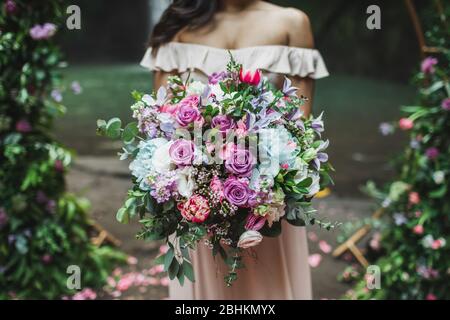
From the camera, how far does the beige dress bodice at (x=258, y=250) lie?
2283 mm

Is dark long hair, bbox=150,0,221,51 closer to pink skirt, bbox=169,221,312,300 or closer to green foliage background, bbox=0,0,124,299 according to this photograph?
pink skirt, bbox=169,221,312,300

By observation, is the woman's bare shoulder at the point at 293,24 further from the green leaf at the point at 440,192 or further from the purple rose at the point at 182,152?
the green leaf at the point at 440,192

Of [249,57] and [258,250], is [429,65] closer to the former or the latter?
[249,57]

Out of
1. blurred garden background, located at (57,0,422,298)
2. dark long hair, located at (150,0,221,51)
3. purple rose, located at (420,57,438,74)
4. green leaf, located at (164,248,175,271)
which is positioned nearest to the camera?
green leaf, located at (164,248,175,271)

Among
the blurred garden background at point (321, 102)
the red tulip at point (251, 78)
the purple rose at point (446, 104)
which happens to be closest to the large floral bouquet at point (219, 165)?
the red tulip at point (251, 78)

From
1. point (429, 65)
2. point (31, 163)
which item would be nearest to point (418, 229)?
point (429, 65)

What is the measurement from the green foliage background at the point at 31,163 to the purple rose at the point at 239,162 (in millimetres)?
2061

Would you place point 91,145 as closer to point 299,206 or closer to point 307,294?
point 307,294

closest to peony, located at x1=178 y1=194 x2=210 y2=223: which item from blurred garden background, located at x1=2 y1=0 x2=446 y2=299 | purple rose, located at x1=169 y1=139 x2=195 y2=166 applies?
purple rose, located at x1=169 y1=139 x2=195 y2=166

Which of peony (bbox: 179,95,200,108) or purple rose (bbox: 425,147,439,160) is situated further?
purple rose (bbox: 425,147,439,160)

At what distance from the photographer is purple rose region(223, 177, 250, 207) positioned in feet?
5.44

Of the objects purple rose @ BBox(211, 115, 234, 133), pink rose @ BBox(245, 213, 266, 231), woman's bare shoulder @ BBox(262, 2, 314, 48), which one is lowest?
pink rose @ BBox(245, 213, 266, 231)

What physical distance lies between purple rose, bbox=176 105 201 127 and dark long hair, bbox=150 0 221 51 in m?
0.78

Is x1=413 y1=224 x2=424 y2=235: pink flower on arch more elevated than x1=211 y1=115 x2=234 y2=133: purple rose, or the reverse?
x1=211 y1=115 x2=234 y2=133: purple rose
